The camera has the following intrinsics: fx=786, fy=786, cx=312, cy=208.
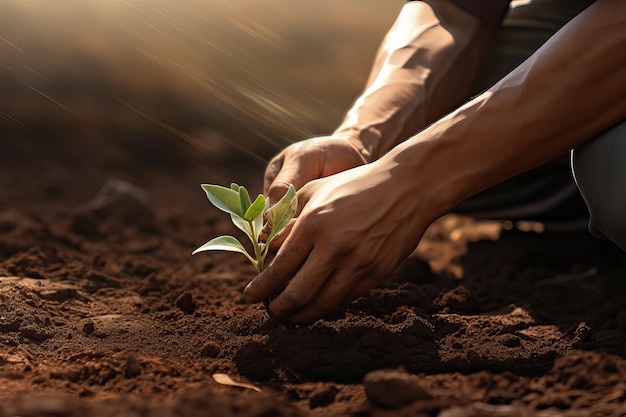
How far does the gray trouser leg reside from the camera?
71.2 inches

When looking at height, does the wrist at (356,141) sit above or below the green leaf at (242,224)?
above

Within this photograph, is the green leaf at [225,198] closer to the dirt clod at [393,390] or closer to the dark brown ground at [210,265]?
the dark brown ground at [210,265]

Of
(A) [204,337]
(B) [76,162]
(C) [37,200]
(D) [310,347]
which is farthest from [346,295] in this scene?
(B) [76,162]

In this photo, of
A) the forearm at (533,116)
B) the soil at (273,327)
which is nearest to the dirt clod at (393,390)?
the soil at (273,327)

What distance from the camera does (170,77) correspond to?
4367mm

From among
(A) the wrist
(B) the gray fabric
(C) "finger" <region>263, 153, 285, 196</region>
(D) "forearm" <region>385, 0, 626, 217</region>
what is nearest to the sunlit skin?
(D) "forearm" <region>385, 0, 626, 217</region>

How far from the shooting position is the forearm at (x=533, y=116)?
172 cm

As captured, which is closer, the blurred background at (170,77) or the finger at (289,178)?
the finger at (289,178)

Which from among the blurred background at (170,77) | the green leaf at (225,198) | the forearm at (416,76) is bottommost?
the blurred background at (170,77)

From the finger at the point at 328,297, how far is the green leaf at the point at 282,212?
0.56ft

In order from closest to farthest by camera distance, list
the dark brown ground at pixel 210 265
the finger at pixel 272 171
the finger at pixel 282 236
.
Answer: the dark brown ground at pixel 210 265 < the finger at pixel 282 236 < the finger at pixel 272 171

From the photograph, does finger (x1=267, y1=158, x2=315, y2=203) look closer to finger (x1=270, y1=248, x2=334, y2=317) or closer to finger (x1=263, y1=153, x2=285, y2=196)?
finger (x1=263, y1=153, x2=285, y2=196)

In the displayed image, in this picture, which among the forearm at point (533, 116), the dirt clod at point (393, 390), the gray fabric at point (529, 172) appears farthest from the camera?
the gray fabric at point (529, 172)

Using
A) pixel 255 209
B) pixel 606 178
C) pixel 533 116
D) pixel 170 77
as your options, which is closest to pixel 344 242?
pixel 255 209
